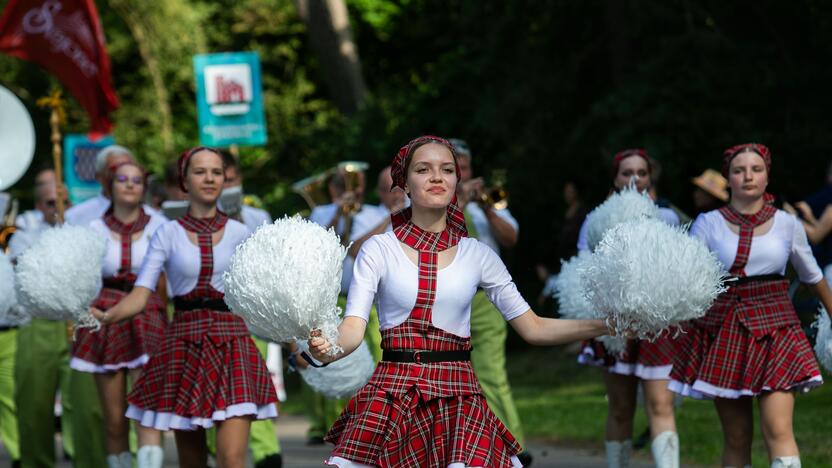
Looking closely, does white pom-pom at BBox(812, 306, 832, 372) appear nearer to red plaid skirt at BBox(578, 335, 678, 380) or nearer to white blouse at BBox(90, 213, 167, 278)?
red plaid skirt at BBox(578, 335, 678, 380)

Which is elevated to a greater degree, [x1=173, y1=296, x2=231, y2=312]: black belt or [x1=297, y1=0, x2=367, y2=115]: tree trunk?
[x1=297, y1=0, x2=367, y2=115]: tree trunk

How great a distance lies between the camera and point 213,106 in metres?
16.7

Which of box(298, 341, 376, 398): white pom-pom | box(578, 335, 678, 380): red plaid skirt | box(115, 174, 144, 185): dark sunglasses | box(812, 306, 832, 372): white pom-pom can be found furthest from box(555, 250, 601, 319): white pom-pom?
box(115, 174, 144, 185): dark sunglasses

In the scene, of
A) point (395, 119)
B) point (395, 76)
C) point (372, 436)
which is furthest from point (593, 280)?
point (395, 76)

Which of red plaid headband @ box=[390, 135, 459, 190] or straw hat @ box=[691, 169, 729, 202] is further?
straw hat @ box=[691, 169, 729, 202]

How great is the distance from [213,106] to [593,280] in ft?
40.6

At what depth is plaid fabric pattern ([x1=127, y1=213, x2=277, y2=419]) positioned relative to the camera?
695 centimetres

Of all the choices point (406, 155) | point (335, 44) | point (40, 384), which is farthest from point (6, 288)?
point (335, 44)

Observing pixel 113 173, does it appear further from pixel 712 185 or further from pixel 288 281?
pixel 712 185

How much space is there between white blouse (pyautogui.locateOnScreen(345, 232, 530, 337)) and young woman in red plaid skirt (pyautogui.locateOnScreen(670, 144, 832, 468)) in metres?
2.16

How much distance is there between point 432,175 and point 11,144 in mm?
5803

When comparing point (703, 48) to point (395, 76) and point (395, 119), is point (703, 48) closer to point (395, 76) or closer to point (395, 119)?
point (395, 119)

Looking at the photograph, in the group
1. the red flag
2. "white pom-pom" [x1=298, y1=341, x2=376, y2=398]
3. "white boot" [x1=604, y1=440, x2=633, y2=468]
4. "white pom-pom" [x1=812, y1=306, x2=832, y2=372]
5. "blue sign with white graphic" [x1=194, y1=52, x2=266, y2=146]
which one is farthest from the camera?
"blue sign with white graphic" [x1=194, y1=52, x2=266, y2=146]

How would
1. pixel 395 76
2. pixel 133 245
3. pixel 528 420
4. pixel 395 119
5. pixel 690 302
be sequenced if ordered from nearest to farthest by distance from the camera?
pixel 690 302 → pixel 133 245 → pixel 528 420 → pixel 395 119 → pixel 395 76
